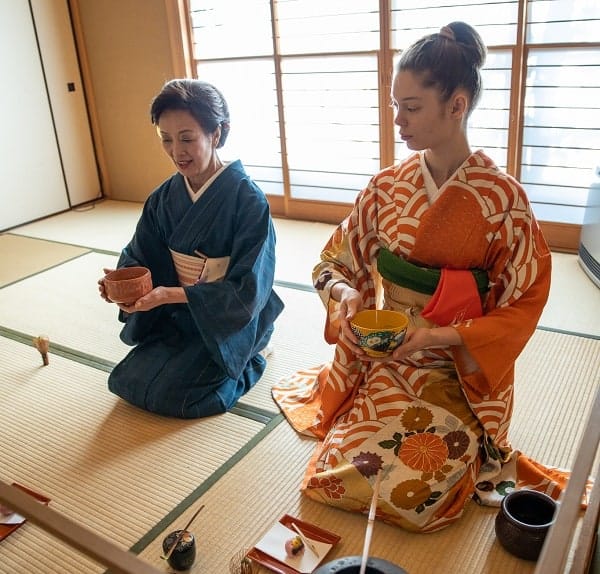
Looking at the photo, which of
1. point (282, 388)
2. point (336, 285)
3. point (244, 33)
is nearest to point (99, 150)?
point (244, 33)

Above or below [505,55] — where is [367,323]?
below

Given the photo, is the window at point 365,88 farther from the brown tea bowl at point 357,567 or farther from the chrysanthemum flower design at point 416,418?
the brown tea bowl at point 357,567

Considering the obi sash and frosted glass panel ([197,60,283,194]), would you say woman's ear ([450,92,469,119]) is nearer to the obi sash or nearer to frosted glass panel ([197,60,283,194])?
the obi sash

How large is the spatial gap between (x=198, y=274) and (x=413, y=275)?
0.93m

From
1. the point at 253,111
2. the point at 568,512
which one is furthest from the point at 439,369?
the point at 253,111

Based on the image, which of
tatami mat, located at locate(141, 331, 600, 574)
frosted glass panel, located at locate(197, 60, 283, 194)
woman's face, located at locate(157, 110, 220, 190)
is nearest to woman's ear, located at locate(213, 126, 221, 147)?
woman's face, located at locate(157, 110, 220, 190)

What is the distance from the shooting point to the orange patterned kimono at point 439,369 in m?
1.79

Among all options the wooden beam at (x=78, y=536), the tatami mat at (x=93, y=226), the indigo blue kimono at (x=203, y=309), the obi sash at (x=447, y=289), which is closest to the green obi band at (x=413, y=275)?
the obi sash at (x=447, y=289)

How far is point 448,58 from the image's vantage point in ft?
5.50

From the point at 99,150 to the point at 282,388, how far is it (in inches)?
150

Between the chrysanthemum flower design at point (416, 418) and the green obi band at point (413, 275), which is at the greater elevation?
the green obi band at point (413, 275)

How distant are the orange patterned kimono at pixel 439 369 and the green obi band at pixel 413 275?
20mm

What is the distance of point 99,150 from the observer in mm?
5609

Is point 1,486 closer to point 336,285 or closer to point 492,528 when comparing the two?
point 336,285
